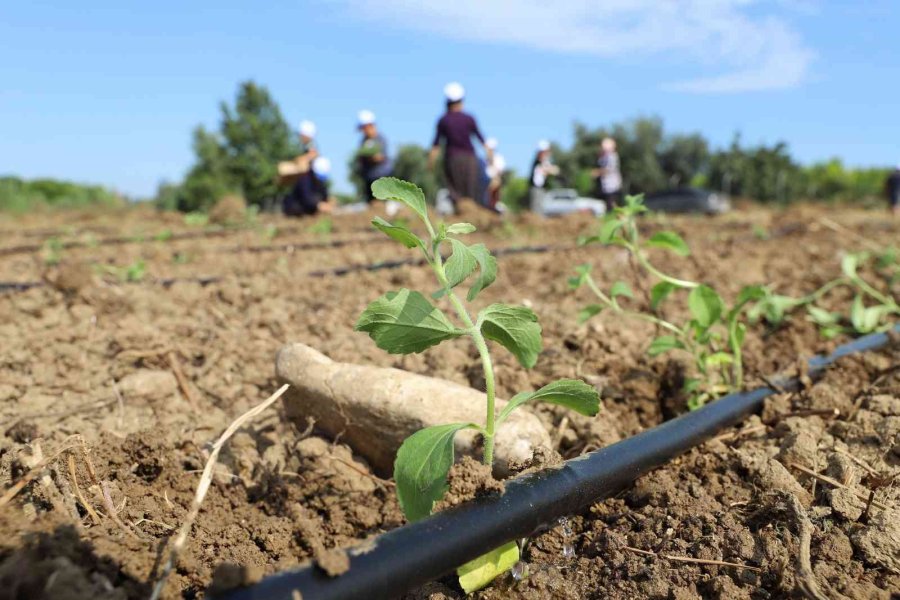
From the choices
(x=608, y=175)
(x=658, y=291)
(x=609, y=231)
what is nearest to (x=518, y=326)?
(x=609, y=231)

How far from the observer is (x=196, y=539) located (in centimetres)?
126

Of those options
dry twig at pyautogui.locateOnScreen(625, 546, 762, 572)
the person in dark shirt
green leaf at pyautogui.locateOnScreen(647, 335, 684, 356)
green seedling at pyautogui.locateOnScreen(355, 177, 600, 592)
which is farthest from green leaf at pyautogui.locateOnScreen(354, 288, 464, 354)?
the person in dark shirt

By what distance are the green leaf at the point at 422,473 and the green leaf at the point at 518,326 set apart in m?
0.24

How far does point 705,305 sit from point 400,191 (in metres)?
1.18

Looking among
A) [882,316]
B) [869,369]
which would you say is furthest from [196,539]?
[882,316]

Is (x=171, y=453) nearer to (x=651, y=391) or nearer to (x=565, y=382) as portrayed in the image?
(x=565, y=382)

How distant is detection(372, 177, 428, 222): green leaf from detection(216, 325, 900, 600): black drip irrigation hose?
538 millimetres

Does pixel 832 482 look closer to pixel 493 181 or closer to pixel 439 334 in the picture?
pixel 439 334

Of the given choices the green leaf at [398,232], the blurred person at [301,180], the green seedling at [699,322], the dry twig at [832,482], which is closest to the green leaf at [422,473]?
the green leaf at [398,232]

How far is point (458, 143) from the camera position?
30.6 ft

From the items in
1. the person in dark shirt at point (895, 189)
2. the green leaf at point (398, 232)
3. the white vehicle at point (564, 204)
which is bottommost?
the white vehicle at point (564, 204)

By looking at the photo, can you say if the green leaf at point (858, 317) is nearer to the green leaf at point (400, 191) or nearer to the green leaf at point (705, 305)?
the green leaf at point (705, 305)

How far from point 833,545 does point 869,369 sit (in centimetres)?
117

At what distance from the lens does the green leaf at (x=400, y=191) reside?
1.17 metres
